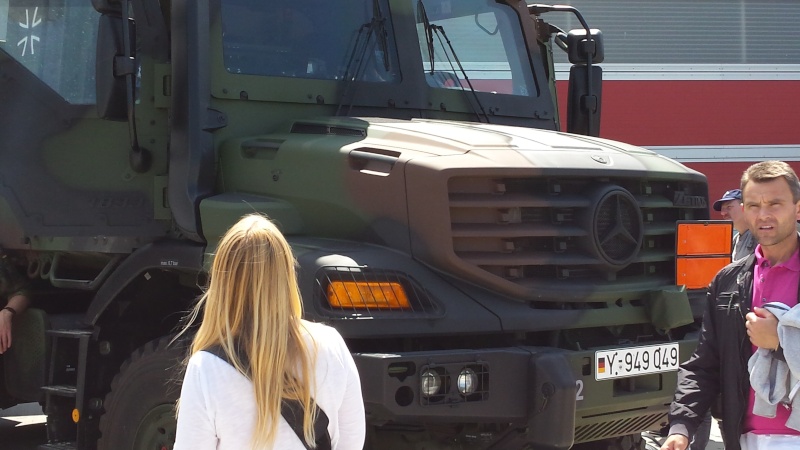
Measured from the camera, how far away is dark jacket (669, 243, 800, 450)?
3.59 meters

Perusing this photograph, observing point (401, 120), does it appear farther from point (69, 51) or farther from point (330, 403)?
point (330, 403)

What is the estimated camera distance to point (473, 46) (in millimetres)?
6273

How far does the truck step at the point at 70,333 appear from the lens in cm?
548

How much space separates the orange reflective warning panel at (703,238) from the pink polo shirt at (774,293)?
1.67 metres

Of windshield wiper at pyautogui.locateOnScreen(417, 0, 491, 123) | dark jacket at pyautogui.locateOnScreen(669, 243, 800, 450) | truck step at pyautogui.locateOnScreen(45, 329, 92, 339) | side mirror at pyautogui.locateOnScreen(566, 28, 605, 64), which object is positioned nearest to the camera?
dark jacket at pyautogui.locateOnScreen(669, 243, 800, 450)

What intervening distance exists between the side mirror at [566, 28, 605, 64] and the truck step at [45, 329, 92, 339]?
10.4 feet

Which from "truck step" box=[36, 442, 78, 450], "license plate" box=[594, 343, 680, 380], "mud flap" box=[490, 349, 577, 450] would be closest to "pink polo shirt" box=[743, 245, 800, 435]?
"mud flap" box=[490, 349, 577, 450]

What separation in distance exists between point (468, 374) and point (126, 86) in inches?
78.8

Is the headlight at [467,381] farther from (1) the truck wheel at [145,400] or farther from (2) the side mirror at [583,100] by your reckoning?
(2) the side mirror at [583,100]

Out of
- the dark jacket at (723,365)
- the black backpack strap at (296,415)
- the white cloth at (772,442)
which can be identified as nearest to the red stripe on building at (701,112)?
the dark jacket at (723,365)

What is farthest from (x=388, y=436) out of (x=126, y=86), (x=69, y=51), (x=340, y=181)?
(x=69, y=51)

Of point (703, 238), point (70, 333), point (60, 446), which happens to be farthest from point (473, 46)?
point (60, 446)

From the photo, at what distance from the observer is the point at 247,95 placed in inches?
209

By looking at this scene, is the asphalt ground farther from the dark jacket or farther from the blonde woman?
the blonde woman
